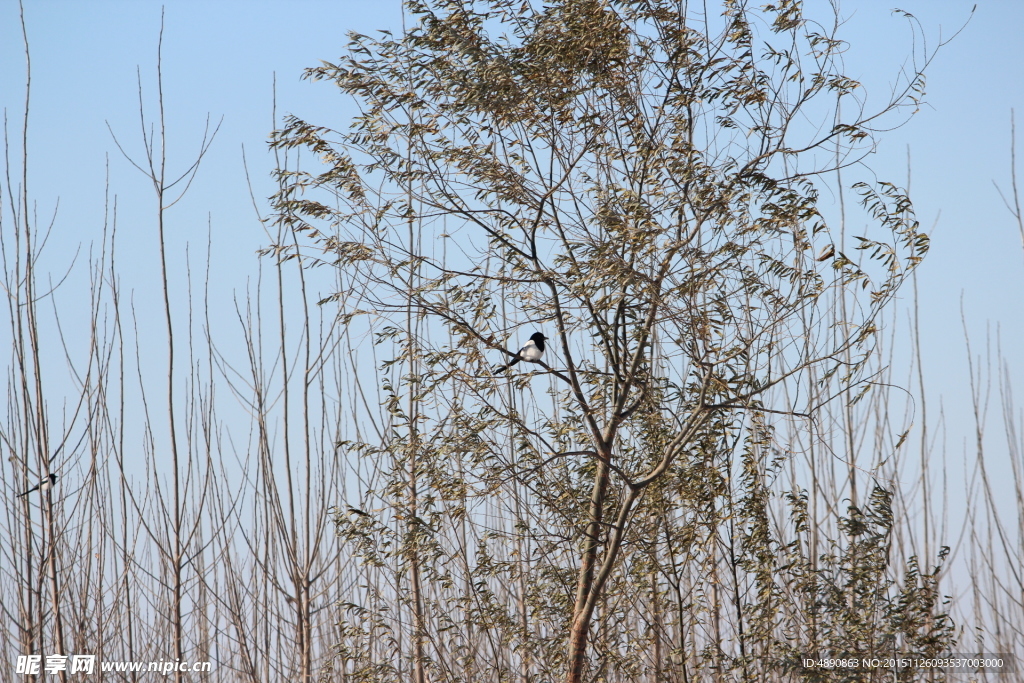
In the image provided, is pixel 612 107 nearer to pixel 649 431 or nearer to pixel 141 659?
pixel 649 431

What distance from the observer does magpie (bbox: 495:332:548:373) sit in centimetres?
599

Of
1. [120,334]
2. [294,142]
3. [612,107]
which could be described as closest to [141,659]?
[120,334]

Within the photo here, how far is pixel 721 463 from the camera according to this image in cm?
628

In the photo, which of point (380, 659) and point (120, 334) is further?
point (380, 659)

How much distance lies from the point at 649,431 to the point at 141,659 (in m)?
4.37

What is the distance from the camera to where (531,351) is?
6.20 metres

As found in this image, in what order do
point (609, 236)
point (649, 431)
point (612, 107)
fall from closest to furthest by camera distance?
point (609, 236) < point (612, 107) < point (649, 431)

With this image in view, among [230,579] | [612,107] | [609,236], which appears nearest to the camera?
[609,236]

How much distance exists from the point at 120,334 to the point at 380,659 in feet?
10.8

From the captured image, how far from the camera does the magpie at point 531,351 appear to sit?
599 centimetres

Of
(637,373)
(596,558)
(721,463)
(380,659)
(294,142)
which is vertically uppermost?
(294,142)

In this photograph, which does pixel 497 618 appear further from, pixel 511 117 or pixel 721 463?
pixel 511 117

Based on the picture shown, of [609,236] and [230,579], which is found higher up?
[609,236]

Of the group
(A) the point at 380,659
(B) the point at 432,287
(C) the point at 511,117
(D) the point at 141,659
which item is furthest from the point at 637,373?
(D) the point at 141,659
